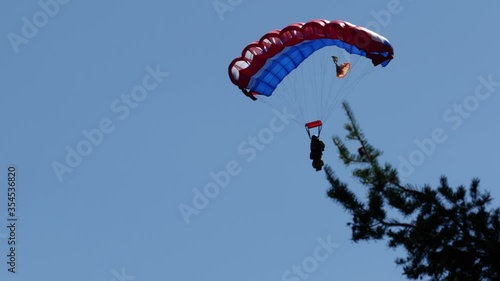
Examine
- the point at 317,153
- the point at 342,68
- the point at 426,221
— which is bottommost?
the point at 426,221

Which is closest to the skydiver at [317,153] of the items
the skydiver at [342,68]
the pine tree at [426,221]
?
the skydiver at [342,68]

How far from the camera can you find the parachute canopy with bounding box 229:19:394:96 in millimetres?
26281

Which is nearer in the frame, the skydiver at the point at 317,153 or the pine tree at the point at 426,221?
the pine tree at the point at 426,221

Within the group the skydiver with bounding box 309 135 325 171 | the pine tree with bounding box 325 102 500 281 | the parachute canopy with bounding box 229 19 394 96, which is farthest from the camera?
the skydiver with bounding box 309 135 325 171

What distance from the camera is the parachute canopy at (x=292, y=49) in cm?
2628

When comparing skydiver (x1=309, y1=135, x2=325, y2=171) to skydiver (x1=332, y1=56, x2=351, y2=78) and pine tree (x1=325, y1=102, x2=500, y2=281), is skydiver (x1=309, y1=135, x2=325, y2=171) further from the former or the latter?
pine tree (x1=325, y1=102, x2=500, y2=281)

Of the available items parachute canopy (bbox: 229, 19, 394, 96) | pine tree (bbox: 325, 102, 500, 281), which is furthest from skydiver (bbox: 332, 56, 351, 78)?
pine tree (bbox: 325, 102, 500, 281)

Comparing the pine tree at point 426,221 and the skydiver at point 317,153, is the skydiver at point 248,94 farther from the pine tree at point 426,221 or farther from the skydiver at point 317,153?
the pine tree at point 426,221

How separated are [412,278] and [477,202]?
172 cm

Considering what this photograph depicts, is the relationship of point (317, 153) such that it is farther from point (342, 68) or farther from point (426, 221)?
point (426, 221)

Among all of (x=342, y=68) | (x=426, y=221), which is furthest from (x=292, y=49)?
(x=426, y=221)

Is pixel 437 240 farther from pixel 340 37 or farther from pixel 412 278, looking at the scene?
pixel 340 37

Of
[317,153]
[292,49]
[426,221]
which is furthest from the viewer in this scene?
[292,49]

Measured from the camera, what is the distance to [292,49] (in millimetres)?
27828
